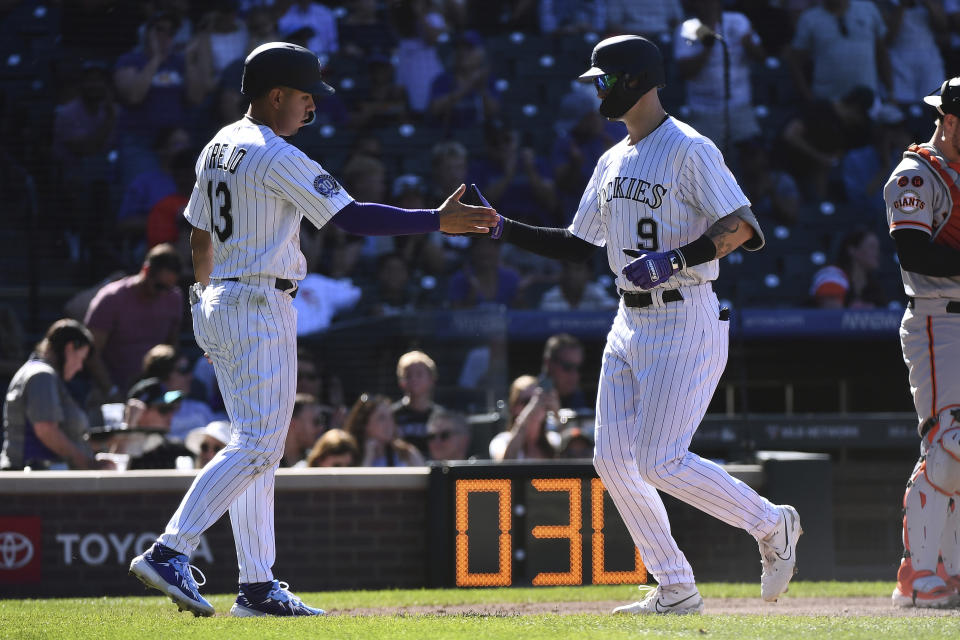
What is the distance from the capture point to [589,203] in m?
5.12

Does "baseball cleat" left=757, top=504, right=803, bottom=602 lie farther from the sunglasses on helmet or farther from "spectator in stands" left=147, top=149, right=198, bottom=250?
"spectator in stands" left=147, top=149, right=198, bottom=250

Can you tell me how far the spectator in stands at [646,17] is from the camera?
14320mm

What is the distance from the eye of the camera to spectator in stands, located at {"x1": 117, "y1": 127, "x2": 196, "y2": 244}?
11914 millimetres

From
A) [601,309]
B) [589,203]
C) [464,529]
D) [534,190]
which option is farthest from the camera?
[534,190]

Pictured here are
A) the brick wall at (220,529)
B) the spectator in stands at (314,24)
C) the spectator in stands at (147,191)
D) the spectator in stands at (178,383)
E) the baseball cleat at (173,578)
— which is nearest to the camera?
the baseball cleat at (173,578)

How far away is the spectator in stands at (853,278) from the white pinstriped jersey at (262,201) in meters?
8.46

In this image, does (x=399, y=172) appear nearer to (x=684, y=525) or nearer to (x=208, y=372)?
(x=208, y=372)

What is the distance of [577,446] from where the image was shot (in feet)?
26.2

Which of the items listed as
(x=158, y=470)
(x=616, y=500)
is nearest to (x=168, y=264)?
(x=158, y=470)

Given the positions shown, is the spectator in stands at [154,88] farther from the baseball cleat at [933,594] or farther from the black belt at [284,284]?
the baseball cleat at [933,594]

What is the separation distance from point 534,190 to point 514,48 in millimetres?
→ 2136

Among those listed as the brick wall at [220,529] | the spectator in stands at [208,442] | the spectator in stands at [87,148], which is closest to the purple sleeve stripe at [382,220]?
the brick wall at [220,529]

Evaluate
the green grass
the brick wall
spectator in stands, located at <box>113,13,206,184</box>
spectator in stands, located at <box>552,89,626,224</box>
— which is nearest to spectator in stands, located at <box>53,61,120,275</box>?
spectator in stands, located at <box>113,13,206,184</box>

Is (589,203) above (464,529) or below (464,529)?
above
